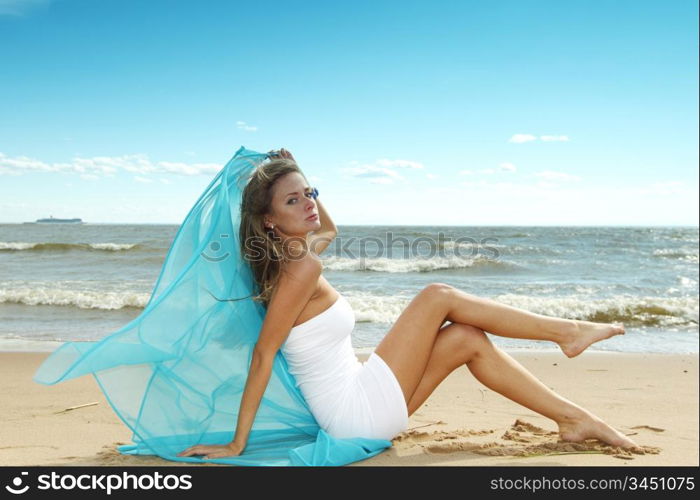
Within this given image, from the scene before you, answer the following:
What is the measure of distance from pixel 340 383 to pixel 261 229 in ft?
3.09

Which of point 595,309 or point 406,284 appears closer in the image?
point 595,309

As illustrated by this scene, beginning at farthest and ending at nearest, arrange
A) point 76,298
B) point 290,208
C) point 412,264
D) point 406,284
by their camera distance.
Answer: point 412,264 → point 406,284 → point 76,298 → point 290,208

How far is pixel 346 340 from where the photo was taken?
3367 millimetres

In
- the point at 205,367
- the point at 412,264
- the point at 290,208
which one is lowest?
the point at 412,264

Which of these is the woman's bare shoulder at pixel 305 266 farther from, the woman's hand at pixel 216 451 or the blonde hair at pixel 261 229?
the woman's hand at pixel 216 451

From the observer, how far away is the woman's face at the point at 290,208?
326 cm

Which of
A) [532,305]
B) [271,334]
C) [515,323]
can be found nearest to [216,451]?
[271,334]

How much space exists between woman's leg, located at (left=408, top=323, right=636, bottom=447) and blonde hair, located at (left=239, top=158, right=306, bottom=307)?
1.05 meters

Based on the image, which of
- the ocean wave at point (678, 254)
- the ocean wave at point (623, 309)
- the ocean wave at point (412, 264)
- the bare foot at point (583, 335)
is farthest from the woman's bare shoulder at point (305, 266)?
the ocean wave at point (678, 254)

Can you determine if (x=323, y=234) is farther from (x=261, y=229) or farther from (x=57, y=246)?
(x=57, y=246)

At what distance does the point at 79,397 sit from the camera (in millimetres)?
4824

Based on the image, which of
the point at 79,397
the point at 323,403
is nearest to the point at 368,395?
the point at 323,403

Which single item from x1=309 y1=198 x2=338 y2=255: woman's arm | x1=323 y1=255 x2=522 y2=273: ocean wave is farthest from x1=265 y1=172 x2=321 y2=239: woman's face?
x1=323 y1=255 x2=522 y2=273: ocean wave

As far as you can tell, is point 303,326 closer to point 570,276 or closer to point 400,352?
point 400,352
